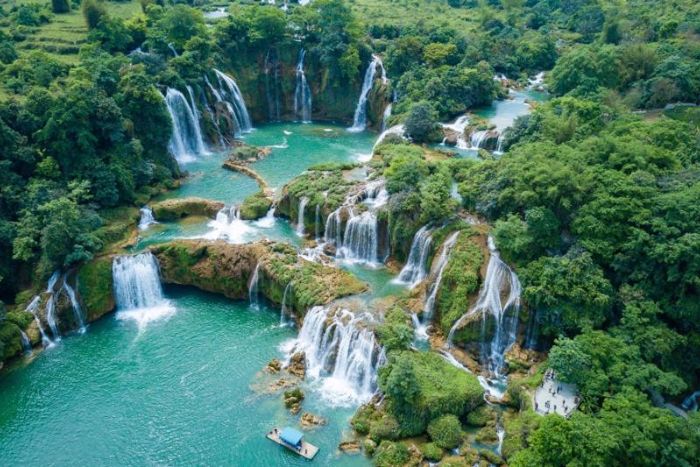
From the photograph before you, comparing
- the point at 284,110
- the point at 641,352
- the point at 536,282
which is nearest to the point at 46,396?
the point at 536,282

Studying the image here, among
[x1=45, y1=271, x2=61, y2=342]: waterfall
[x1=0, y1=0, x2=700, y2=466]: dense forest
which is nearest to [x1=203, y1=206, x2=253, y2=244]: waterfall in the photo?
[x1=0, y1=0, x2=700, y2=466]: dense forest

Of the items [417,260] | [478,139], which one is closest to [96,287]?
[417,260]

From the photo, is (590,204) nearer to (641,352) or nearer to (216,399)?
(641,352)

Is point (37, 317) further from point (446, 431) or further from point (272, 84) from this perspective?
point (272, 84)

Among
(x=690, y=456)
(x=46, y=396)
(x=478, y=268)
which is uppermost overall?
(x=478, y=268)

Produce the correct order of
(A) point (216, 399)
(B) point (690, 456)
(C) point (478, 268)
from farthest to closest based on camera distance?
(C) point (478, 268), (A) point (216, 399), (B) point (690, 456)

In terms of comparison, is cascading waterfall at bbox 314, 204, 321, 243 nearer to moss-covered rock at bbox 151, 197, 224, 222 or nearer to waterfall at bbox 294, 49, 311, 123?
moss-covered rock at bbox 151, 197, 224, 222

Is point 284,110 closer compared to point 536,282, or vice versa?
point 536,282

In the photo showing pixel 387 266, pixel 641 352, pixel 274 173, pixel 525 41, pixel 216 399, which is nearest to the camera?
pixel 641 352

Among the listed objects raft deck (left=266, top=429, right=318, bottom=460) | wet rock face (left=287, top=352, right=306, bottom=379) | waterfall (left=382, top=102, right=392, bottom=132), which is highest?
waterfall (left=382, top=102, right=392, bottom=132)
